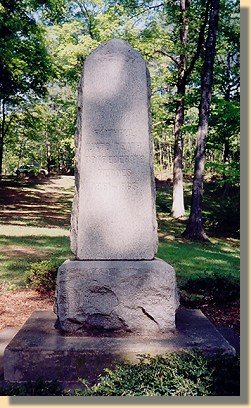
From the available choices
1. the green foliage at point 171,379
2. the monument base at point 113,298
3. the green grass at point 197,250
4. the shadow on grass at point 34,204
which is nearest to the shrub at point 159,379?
the green foliage at point 171,379

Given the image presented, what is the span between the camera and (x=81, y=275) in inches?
162

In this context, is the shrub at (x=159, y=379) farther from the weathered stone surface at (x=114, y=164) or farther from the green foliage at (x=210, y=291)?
the green foliage at (x=210, y=291)

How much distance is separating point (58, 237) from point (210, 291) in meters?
7.02

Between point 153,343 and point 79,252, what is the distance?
119cm

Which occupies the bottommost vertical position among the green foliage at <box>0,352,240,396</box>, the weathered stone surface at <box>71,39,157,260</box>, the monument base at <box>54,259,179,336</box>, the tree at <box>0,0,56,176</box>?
the green foliage at <box>0,352,240,396</box>

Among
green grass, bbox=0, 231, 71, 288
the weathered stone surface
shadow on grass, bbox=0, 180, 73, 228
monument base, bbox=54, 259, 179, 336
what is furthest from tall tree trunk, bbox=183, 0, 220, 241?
monument base, bbox=54, 259, 179, 336

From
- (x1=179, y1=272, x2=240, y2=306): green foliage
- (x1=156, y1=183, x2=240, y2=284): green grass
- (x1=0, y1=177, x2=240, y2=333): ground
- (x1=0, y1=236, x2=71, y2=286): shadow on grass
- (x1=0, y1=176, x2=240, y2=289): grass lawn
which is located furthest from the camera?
(x1=156, y1=183, x2=240, y2=284): green grass

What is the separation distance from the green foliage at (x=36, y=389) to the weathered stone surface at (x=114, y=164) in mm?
1367

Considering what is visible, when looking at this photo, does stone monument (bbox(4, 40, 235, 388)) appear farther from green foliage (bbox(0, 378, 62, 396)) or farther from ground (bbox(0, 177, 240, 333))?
ground (bbox(0, 177, 240, 333))

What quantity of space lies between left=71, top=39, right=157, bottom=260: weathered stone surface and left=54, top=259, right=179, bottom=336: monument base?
270 mm

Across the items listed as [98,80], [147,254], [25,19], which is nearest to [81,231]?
[147,254]

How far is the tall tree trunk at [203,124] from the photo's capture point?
1453cm

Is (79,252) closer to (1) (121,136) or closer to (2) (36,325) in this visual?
(2) (36,325)

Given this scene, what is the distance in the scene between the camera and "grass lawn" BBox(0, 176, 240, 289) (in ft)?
30.8
